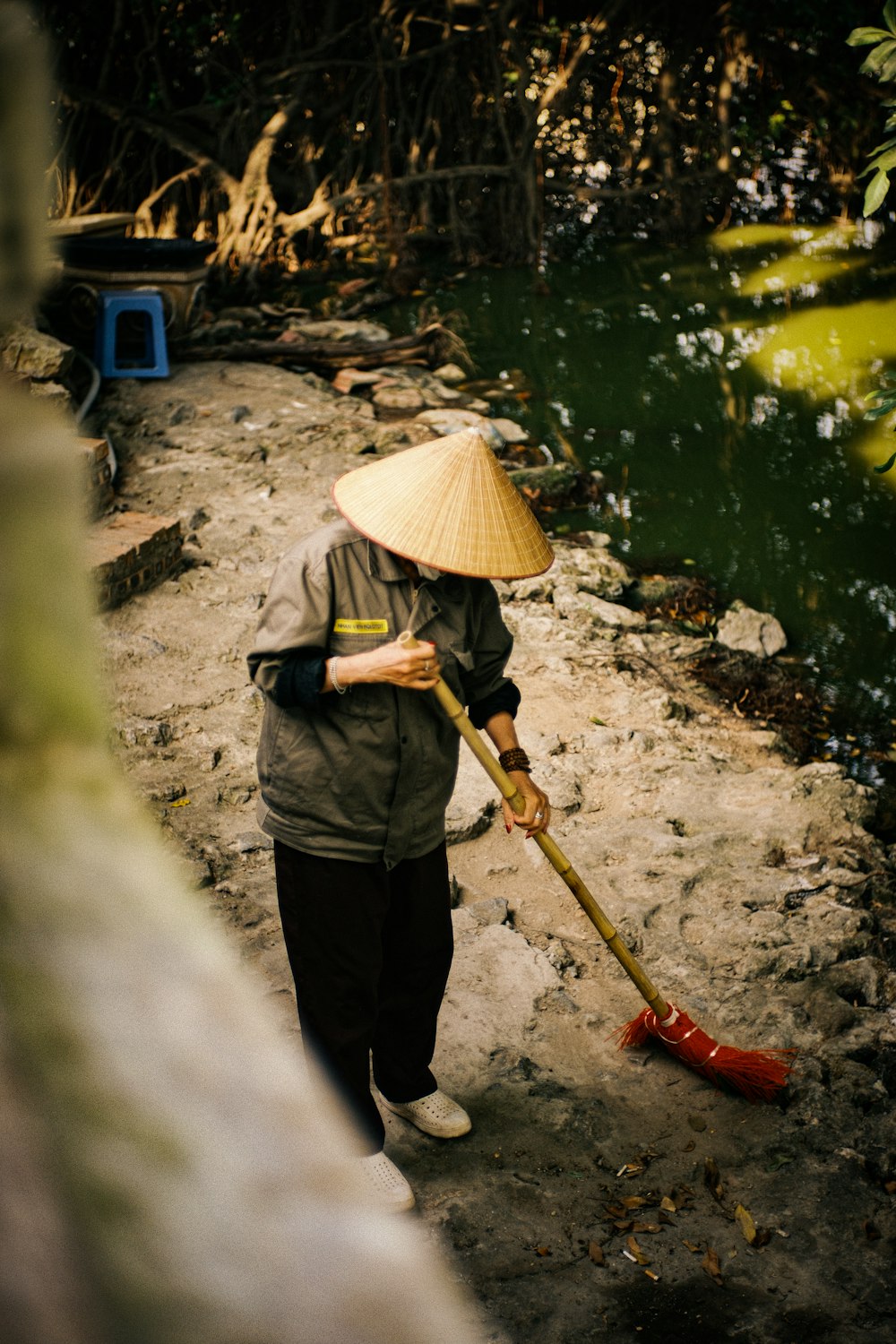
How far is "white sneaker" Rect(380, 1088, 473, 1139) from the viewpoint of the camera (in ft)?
8.55

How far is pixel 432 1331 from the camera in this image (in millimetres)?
501

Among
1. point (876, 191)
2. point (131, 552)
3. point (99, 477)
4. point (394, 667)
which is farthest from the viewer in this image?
point (99, 477)

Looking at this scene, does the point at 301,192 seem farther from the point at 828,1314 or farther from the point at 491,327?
the point at 828,1314

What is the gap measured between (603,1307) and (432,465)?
163cm

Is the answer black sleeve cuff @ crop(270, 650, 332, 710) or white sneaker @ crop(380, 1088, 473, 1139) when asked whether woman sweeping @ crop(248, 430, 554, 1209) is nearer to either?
black sleeve cuff @ crop(270, 650, 332, 710)

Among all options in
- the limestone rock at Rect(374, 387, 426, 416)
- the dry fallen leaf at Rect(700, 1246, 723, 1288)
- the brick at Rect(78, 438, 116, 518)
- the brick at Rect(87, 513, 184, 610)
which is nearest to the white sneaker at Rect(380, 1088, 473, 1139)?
the dry fallen leaf at Rect(700, 1246, 723, 1288)

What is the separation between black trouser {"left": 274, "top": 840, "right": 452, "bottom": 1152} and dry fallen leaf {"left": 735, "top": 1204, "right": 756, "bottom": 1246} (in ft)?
2.52

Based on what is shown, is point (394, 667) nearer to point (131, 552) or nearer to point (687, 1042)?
point (687, 1042)

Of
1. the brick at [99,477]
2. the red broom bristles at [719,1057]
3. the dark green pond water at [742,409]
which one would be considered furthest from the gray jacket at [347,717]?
the brick at [99,477]

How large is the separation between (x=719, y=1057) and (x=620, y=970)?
51cm

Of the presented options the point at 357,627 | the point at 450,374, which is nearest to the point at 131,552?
the point at 357,627

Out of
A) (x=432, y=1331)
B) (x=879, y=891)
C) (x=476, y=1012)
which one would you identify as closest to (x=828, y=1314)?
(x=476, y=1012)

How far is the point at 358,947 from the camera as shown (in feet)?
7.42

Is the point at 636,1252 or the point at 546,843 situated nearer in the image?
the point at 636,1252
